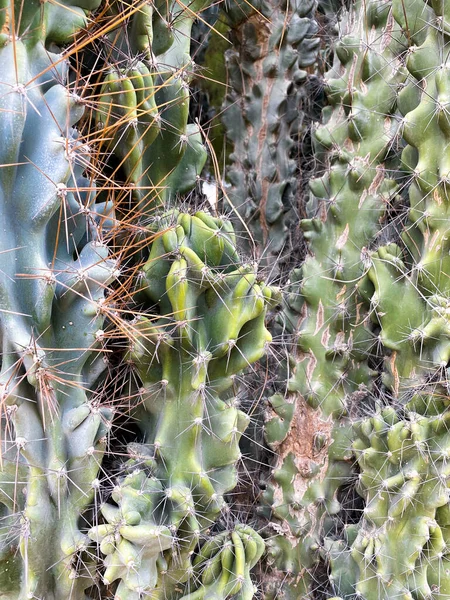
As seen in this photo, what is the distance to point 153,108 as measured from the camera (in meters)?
1.37

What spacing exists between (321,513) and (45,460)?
915 mm

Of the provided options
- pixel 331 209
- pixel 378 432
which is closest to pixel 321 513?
pixel 378 432

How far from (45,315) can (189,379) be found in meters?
0.36

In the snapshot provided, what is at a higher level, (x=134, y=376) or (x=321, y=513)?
(x=134, y=376)

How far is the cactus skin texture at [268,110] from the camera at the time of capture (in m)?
2.13

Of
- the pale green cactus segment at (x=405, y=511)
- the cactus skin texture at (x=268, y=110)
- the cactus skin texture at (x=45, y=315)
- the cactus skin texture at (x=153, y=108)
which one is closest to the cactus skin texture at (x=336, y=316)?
the pale green cactus segment at (x=405, y=511)

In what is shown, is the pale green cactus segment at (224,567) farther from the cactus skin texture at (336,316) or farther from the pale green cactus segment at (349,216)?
the pale green cactus segment at (349,216)

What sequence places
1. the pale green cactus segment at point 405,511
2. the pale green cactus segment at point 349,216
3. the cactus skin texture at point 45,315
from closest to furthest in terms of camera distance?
the cactus skin texture at point 45,315 < the pale green cactus segment at point 405,511 < the pale green cactus segment at point 349,216

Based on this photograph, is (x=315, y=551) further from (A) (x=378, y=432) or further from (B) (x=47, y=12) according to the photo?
(B) (x=47, y=12)

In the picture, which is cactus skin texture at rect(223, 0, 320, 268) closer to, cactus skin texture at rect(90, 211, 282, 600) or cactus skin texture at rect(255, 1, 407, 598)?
cactus skin texture at rect(255, 1, 407, 598)

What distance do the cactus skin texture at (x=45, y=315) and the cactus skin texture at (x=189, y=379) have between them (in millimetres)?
139

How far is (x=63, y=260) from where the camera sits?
1224mm

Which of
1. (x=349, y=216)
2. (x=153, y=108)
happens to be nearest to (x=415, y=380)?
(x=349, y=216)

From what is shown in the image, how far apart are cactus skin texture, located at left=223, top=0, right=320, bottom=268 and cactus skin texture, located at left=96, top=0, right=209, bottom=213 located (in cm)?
55
